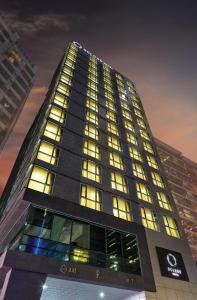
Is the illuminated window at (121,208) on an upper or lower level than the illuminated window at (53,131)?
lower

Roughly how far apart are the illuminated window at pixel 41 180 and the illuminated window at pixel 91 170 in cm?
373

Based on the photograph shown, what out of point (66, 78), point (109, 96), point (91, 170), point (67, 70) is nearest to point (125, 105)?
point (109, 96)

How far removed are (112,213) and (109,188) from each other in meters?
2.86

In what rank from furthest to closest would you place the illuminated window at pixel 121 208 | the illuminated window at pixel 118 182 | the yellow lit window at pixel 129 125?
the yellow lit window at pixel 129 125
the illuminated window at pixel 118 182
the illuminated window at pixel 121 208

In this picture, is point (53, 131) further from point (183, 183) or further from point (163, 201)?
point (183, 183)

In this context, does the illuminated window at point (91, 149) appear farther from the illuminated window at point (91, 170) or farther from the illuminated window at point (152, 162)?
the illuminated window at point (152, 162)

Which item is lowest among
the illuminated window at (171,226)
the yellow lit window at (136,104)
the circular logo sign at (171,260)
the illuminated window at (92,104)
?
the circular logo sign at (171,260)

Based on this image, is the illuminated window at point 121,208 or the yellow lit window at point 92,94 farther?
the yellow lit window at point 92,94

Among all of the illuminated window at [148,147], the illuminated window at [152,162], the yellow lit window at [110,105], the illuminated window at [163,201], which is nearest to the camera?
the illuminated window at [163,201]

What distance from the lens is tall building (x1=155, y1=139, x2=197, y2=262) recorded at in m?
69.5

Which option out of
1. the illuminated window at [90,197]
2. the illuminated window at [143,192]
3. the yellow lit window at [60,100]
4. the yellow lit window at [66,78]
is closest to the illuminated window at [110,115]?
the yellow lit window at [60,100]

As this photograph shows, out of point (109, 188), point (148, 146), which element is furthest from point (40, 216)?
point (148, 146)

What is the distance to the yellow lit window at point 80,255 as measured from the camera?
14570 millimetres

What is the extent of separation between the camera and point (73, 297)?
15.6 meters
